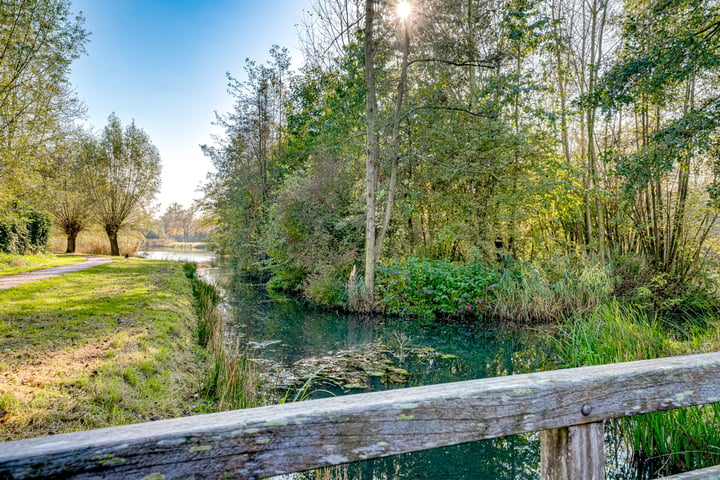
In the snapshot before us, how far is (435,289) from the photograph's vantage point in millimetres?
10688

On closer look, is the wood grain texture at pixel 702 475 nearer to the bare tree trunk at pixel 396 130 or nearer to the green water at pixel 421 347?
the green water at pixel 421 347

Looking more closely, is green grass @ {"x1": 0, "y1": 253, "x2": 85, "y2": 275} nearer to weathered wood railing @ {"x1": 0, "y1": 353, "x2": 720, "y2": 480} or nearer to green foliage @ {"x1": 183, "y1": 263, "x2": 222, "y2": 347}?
green foliage @ {"x1": 183, "y1": 263, "x2": 222, "y2": 347}

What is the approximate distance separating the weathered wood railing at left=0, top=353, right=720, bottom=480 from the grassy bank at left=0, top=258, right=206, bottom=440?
3.02 metres

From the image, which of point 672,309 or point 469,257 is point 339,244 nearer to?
point 469,257

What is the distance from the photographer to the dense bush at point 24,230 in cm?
1328

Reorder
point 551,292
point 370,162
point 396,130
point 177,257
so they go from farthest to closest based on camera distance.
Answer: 1. point 177,257
2. point 396,130
3. point 370,162
4. point 551,292

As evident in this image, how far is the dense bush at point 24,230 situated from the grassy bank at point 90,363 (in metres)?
8.16

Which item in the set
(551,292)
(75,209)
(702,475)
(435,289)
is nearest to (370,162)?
(435,289)

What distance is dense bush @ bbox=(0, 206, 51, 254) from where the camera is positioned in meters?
13.3

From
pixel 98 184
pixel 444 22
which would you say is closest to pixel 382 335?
pixel 444 22

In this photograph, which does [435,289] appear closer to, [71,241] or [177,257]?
[71,241]

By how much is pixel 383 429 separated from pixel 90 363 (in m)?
4.49

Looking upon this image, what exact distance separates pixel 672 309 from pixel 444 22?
34.0 feet

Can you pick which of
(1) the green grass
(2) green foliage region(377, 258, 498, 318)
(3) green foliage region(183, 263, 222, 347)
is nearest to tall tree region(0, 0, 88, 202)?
(1) the green grass
